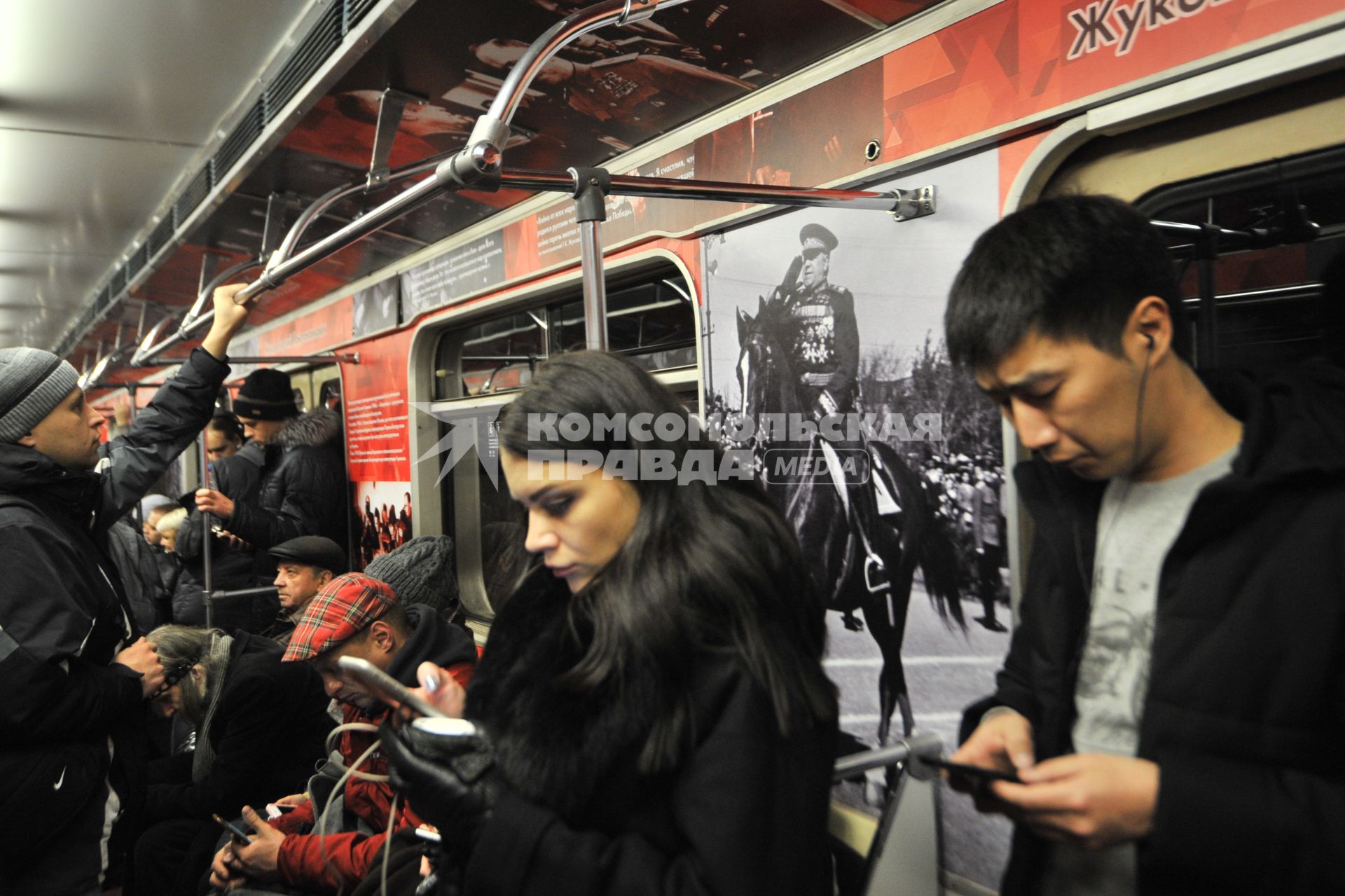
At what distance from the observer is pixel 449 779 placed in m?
1.15

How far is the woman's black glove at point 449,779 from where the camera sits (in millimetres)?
1131

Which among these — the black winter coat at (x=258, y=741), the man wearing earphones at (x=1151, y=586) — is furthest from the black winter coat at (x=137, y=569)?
the man wearing earphones at (x=1151, y=586)

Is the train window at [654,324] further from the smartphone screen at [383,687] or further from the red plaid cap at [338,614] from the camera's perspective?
the smartphone screen at [383,687]

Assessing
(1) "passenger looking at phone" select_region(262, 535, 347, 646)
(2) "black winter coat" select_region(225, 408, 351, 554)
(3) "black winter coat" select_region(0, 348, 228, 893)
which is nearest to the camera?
(3) "black winter coat" select_region(0, 348, 228, 893)

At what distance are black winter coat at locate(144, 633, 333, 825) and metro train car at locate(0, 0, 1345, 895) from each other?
1.15 metres

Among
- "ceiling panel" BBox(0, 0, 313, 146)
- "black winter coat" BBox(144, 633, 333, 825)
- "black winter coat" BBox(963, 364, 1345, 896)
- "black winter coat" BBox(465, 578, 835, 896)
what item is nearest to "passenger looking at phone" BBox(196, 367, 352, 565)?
"ceiling panel" BBox(0, 0, 313, 146)

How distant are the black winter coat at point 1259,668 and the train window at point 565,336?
1480 millimetres

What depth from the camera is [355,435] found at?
16.9ft

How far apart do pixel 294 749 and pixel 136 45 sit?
7.38ft

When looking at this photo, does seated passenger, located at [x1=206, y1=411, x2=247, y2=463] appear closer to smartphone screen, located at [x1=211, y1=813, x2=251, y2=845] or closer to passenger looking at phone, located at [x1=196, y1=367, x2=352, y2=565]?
passenger looking at phone, located at [x1=196, y1=367, x2=352, y2=565]

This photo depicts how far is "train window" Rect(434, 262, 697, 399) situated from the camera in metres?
3.00

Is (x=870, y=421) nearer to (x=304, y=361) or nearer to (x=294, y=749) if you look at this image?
(x=294, y=749)

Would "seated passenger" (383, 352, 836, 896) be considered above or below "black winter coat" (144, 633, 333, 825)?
above

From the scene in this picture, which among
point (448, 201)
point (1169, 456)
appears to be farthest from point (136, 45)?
point (1169, 456)
